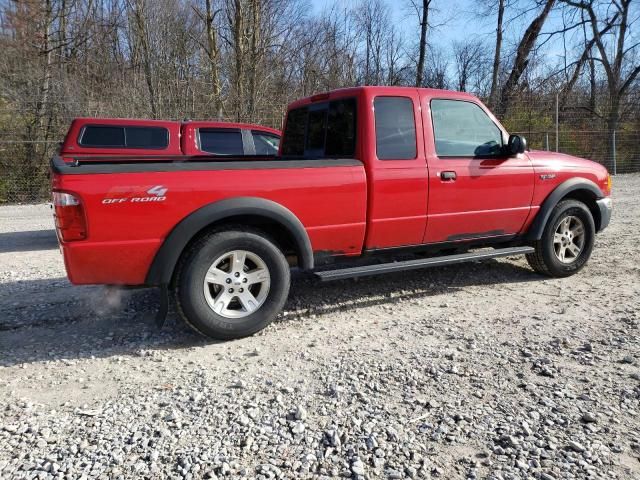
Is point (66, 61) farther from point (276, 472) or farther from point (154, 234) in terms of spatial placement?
point (276, 472)

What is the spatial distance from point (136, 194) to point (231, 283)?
98 cm

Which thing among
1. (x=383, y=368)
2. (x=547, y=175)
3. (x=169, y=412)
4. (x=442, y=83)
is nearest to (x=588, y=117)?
(x=442, y=83)

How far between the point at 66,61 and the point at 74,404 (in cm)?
1787

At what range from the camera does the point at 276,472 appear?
91.0 inches

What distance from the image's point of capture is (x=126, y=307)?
4727 mm

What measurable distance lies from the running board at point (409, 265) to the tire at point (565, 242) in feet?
0.70

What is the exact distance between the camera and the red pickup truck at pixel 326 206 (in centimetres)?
351

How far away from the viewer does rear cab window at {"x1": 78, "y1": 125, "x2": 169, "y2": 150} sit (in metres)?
8.17

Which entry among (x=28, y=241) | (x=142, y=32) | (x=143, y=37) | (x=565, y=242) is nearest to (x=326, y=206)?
(x=565, y=242)

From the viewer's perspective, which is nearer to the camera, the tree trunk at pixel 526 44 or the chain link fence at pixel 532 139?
the chain link fence at pixel 532 139

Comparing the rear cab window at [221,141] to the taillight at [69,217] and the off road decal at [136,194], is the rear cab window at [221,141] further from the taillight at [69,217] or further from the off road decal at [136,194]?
the taillight at [69,217]

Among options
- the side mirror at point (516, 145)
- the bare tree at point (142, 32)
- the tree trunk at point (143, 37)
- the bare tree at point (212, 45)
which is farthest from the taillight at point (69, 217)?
the bare tree at point (142, 32)

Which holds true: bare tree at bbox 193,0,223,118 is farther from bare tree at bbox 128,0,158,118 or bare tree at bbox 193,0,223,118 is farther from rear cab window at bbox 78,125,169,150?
rear cab window at bbox 78,125,169,150

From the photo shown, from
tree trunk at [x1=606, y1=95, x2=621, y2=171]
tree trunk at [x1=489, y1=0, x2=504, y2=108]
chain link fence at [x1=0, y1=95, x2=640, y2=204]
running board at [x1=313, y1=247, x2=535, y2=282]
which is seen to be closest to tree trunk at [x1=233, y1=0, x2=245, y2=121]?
chain link fence at [x1=0, y1=95, x2=640, y2=204]
